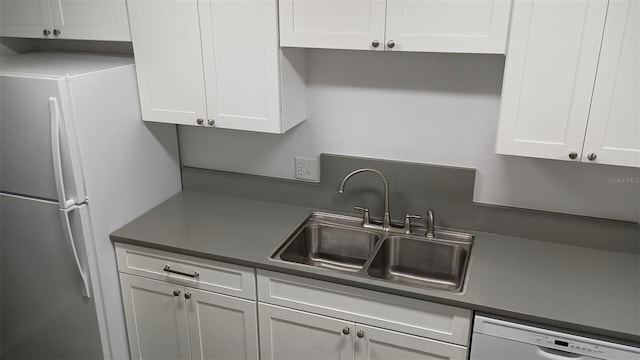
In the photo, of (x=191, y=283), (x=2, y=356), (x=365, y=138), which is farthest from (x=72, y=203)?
(x=365, y=138)

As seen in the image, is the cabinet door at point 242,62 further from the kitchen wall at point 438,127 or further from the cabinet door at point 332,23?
the kitchen wall at point 438,127

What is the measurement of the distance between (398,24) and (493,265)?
0.97 m

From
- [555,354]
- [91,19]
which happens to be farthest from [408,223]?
[91,19]

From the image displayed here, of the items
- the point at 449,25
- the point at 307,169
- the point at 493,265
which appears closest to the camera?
the point at 449,25

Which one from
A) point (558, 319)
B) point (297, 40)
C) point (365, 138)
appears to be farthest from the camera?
point (365, 138)

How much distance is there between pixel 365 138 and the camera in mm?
2270

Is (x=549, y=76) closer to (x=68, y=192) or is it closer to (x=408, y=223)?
(x=408, y=223)

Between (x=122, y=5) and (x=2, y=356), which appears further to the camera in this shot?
(x=2, y=356)

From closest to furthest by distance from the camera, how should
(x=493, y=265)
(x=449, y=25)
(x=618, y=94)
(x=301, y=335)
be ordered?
(x=618, y=94), (x=449, y=25), (x=493, y=265), (x=301, y=335)

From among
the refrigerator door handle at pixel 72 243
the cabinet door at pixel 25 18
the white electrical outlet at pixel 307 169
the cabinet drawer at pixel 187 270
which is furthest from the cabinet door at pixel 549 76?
the cabinet door at pixel 25 18

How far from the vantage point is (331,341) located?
2.01 m

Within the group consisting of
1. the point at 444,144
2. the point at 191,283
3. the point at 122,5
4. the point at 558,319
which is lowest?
the point at 191,283

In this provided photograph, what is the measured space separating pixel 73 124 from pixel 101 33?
0.50 m

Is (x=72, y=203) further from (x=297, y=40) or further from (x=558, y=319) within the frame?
(x=558, y=319)
